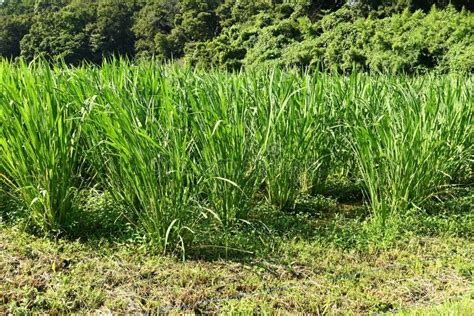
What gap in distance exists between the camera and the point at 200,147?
2191 millimetres

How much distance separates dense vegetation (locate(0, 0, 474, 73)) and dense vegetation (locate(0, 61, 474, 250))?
2.04ft

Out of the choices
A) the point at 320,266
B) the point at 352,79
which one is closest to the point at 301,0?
the point at 352,79

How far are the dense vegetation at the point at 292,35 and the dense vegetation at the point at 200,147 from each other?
24.5 inches

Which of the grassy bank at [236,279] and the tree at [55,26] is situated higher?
the tree at [55,26]

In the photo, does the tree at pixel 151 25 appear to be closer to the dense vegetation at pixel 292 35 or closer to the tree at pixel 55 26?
the dense vegetation at pixel 292 35

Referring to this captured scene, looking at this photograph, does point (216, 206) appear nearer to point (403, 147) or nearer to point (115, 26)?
point (403, 147)

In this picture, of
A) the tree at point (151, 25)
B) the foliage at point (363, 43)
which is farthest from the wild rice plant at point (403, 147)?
the tree at point (151, 25)

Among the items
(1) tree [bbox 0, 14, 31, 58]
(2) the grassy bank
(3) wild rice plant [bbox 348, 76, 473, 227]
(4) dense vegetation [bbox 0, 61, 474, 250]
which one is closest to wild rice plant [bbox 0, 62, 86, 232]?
(4) dense vegetation [bbox 0, 61, 474, 250]

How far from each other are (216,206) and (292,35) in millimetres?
18027

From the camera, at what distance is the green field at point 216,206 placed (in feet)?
5.54

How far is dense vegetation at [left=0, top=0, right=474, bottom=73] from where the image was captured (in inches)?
473

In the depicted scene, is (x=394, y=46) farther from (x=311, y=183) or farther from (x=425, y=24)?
(x=311, y=183)

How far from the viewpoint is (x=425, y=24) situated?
13195 millimetres

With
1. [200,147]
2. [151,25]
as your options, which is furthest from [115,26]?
[200,147]
